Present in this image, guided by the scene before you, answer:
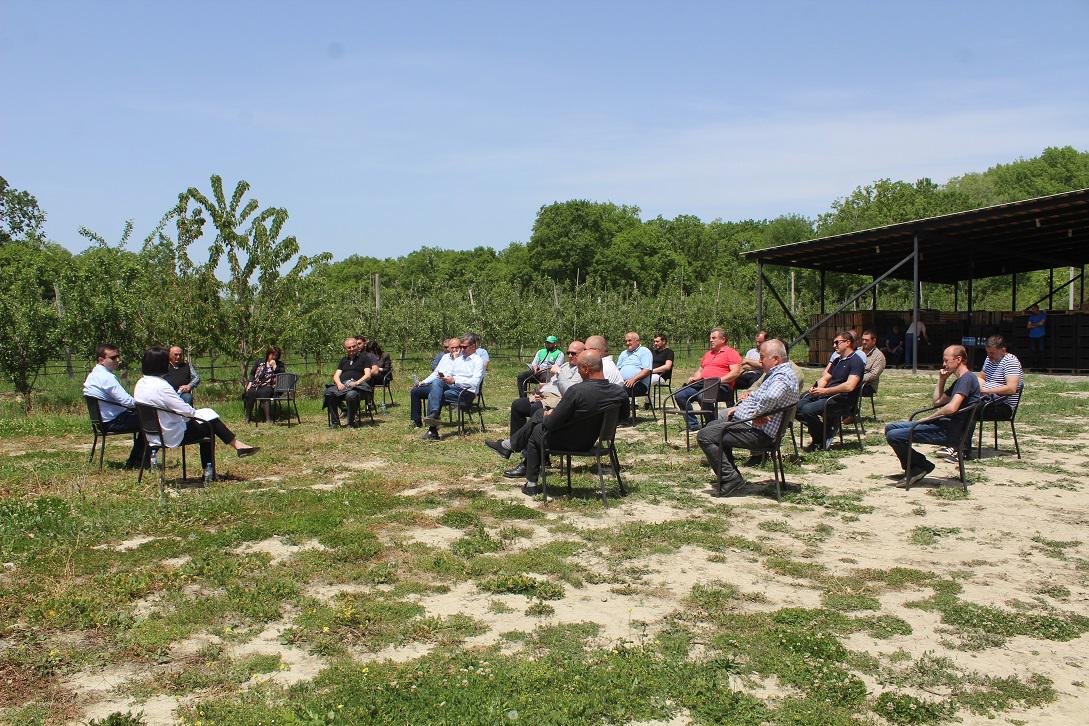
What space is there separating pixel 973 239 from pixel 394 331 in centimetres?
1453

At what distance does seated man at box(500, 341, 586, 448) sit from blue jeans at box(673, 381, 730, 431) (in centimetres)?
150

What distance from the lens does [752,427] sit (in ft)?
Result: 21.0

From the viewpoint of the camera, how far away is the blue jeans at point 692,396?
8.77m

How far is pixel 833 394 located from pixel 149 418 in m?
6.17

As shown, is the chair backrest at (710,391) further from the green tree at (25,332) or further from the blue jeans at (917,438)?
the green tree at (25,332)

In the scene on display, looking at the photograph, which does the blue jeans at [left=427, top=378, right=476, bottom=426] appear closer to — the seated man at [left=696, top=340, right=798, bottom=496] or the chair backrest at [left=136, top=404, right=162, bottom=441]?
the chair backrest at [left=136, top=404, right=162, bottom=441]

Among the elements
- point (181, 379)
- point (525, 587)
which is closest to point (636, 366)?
point (181, 379)

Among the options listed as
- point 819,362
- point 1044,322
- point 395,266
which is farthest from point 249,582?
point 395,266

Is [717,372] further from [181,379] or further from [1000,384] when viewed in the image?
[181,379]

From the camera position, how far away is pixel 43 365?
1266cm

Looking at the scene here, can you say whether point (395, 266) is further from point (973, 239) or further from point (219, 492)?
point (219, 492)

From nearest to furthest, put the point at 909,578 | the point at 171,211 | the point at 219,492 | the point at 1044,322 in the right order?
1. the point at 909,578
2. the point at 219,492
3. the point at 171,211
4. the point at 1044,322

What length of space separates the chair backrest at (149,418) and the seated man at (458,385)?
328 cm

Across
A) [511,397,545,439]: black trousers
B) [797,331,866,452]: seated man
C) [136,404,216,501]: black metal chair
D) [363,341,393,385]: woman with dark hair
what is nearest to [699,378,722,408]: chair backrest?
[797,331,866,452]: seated man
